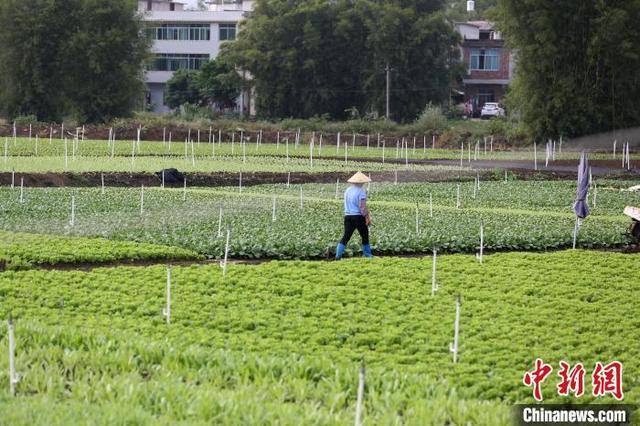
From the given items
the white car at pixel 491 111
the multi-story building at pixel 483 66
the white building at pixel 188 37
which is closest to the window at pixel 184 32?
the white building at pixel 188 37

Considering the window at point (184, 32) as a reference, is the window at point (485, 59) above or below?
below

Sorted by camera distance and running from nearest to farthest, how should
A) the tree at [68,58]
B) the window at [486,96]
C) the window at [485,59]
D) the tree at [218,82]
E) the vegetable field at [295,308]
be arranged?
1. the vegetable field at [295,308]
2. the tree at [68,58]
3. the tree at [218,82]
4. the window at [485,59]
5. the window at [486,96]

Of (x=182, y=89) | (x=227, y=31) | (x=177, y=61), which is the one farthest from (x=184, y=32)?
(x=182, y=89)

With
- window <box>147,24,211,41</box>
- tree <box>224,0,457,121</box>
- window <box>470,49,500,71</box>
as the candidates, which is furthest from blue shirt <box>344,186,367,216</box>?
window <box>147,24,211,41</box>

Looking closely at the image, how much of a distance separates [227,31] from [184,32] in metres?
3.94

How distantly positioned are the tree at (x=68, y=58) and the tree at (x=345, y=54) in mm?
8805

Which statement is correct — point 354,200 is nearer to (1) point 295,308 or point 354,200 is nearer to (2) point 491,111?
(1) point 295,308

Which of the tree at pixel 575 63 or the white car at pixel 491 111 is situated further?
the white car at pixel 491 111

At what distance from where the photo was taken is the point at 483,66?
111312 millimetres

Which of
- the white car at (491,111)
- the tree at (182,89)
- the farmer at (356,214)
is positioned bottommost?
the farmer at (356,214)

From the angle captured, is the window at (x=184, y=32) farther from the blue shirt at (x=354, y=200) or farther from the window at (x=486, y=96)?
the blue shirt at (x=354, y=200)

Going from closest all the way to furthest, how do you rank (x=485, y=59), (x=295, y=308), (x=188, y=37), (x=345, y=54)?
(x=295, y=308), (x=345, y=54), (x=485, y=59), (x=188, y=37)

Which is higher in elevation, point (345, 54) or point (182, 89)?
→ point (345, 54)

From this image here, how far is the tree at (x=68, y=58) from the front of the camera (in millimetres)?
87688
